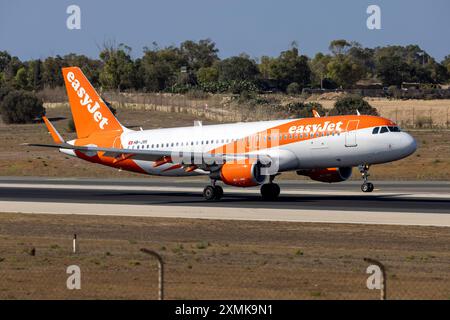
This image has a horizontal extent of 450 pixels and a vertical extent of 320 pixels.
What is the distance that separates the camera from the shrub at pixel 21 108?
12406 centimetres

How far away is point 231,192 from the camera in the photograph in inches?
2359

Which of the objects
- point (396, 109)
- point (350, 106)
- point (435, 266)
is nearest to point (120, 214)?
point (435, 266)

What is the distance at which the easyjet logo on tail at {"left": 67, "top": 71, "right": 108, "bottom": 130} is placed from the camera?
200ft

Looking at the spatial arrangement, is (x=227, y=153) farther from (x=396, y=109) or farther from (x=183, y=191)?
(x=396, y=109)

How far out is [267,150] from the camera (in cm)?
5109

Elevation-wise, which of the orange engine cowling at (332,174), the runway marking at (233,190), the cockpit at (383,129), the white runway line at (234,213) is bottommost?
the runway marking at (233,190)

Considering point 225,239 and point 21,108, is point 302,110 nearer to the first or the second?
point 21,108

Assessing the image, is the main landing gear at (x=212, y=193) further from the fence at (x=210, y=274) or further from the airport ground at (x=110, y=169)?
the airport ground at (x=110, y=169)

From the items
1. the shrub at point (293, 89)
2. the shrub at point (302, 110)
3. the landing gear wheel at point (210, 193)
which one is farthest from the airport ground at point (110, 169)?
the shrub at point (293, 89)

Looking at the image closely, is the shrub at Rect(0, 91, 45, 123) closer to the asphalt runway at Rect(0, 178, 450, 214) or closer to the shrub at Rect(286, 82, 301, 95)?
the asphalt runway at Rect(0, 178, 450, 214)

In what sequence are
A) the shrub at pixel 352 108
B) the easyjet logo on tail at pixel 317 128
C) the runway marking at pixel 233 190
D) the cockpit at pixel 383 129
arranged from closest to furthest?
Answer: the cockpit at pixel 383 129
the easyjet logo on tail at pixel 317 128
the runway marking at pixel 233 190
the shrub at pixel 352 108

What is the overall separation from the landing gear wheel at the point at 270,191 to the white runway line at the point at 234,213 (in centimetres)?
534

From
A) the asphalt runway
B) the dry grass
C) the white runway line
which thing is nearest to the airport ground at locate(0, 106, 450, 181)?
the asphalt runway

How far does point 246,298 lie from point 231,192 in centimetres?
3733
